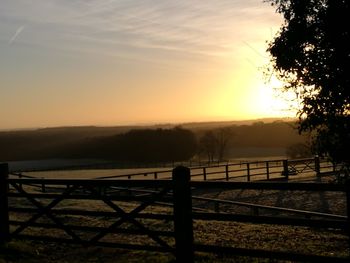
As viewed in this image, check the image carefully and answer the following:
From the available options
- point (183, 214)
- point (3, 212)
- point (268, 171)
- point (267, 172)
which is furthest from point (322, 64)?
point (268, 171)

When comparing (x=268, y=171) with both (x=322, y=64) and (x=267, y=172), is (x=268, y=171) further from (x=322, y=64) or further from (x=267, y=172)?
(x=322, y=64)

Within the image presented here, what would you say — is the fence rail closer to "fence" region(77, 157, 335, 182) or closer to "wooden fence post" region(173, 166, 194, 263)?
"fence" region(77, 157, 335, 182)

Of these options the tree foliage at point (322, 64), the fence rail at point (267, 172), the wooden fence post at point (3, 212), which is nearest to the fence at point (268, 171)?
the fence rail at point (267, 172)

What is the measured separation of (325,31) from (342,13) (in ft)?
1.28

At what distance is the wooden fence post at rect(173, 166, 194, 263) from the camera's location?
785 centimetres

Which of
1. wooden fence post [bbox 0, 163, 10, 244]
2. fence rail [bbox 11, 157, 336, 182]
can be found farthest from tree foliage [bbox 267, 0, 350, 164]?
fence rail [bbox 11, 157, 336, 182]

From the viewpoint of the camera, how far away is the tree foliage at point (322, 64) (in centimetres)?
762

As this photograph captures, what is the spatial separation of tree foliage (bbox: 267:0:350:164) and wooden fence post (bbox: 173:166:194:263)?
83.2 inches

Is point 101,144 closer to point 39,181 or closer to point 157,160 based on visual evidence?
point 157,160

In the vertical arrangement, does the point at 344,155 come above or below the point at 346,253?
above

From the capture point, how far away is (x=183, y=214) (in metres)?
7.86

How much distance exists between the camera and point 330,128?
7852mm

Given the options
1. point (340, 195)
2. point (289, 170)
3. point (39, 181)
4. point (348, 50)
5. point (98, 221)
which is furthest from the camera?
point (289, 170)

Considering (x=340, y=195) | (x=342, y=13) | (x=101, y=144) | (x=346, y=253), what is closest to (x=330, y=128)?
(x=342, y=13)
